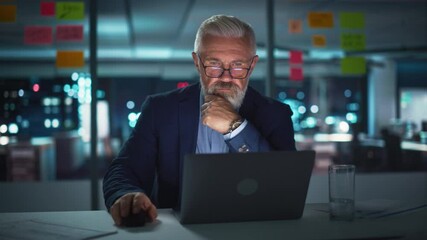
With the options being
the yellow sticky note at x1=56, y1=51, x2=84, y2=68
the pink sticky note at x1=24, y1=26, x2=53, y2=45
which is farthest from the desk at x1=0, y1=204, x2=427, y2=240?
the pink sticky note at x1=24, y1=26, x2=53, y2=45

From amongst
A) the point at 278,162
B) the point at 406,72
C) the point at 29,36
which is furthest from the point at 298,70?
the point at 406,72

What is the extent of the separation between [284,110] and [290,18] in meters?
4.79

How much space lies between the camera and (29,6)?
480 centimetres

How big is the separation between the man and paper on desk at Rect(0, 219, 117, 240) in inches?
14.2

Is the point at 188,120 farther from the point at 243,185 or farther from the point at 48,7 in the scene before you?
the point at 48,7

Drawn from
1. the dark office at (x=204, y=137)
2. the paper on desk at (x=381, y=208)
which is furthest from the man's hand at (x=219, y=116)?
the paper on desk at (x=381, y=208)

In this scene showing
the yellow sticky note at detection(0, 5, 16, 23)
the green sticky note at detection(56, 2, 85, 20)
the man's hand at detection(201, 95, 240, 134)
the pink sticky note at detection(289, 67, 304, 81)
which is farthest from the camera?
the pink sticky note at detection(289, 67, 304, 81)

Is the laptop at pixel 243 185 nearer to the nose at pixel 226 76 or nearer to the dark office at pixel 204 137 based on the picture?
the dark office at pixel 204 137

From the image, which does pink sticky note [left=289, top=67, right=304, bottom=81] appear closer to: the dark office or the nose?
the dark office

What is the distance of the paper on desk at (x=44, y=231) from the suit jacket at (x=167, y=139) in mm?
423

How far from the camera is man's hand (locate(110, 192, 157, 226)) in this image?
1.19m

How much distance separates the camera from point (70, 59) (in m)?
3.57

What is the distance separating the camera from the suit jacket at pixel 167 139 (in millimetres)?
1670

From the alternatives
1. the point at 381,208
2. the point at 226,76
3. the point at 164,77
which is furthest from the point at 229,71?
the point at 164,77
